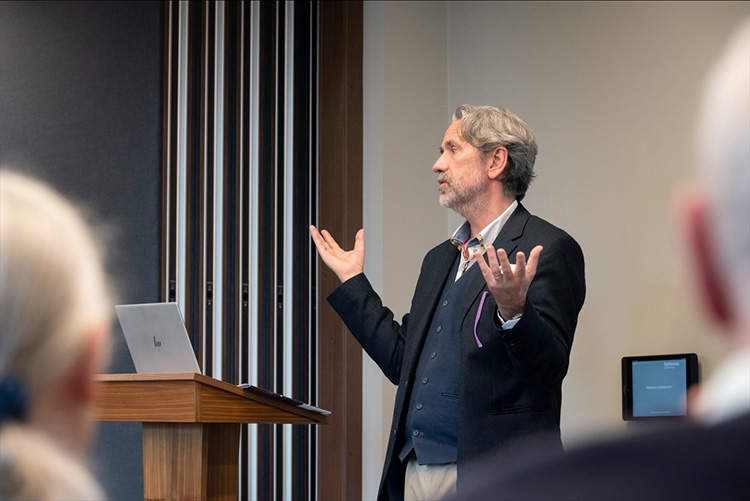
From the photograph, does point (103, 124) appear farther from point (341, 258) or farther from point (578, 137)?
point (578, 137)

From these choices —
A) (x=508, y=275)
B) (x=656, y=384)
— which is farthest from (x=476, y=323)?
(x=656, y=384)

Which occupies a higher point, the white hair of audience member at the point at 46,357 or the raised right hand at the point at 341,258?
the raised right hand at the point at 341,258

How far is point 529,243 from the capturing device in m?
2.78

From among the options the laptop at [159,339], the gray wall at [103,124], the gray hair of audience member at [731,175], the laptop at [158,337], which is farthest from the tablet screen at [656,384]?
the gray hair of audience member at [731,175]

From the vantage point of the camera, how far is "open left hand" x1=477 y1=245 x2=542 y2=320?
224 centimetres

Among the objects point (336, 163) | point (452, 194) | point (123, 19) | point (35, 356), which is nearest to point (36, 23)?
point (123, 19)

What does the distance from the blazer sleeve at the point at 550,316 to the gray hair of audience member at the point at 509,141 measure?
0.36m

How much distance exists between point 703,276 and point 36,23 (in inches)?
179

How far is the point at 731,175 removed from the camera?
0.48m

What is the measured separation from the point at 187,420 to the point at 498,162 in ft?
3.99

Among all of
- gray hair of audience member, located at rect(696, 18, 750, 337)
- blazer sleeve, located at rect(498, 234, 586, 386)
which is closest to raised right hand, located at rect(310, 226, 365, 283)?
blazer sleeve, located at rect(498, 234, 586, 386)

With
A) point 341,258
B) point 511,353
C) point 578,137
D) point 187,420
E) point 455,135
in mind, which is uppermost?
point 578,137

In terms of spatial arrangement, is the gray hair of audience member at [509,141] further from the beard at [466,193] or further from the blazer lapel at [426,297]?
the blazer lapel at [426,297]

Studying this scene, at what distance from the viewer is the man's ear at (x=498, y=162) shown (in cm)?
305
